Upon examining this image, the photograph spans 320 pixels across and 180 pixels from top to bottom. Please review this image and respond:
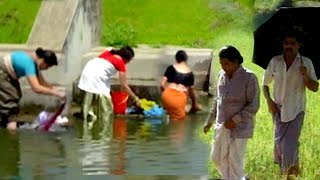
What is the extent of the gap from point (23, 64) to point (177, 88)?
2.84m

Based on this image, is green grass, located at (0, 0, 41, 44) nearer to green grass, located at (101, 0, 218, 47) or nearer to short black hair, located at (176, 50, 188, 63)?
green grass, located at (101, 0, 218, 47)

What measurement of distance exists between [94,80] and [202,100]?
7.01 feet

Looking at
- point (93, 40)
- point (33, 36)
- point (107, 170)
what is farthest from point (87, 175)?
point (93, 40)

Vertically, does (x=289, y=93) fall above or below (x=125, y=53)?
below

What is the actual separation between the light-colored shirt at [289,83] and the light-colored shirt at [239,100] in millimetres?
188

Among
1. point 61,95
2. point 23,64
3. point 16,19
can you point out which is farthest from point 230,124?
point 16,19

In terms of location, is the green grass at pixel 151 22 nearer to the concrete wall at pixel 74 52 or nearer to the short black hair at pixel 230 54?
the concrete wall at pixel 74 52

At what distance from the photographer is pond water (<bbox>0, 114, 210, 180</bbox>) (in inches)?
356

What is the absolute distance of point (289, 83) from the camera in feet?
23.3

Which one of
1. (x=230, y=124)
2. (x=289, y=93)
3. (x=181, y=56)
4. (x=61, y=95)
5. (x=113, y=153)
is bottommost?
(x=113, y=153)

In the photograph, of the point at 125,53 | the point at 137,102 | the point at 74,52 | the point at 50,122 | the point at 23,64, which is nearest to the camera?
the point at 23,64

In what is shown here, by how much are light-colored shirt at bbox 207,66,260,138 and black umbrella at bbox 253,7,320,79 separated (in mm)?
360

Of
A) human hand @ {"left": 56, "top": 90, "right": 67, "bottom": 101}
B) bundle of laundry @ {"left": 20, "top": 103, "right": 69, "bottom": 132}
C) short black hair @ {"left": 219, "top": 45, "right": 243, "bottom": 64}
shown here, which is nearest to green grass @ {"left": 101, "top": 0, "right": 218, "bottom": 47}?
human hand @ {"left": 56, "top": 90, "right": 67, "bottom": 101}

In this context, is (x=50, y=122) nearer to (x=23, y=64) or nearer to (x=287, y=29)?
(x=23, y=64)
